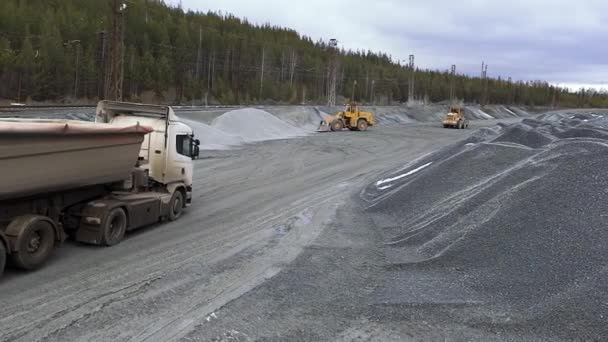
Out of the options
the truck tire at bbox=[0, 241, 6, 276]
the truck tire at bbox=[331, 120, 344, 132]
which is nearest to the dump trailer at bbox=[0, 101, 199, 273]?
the truck tire at bbox=[0, 241, 6, 276]

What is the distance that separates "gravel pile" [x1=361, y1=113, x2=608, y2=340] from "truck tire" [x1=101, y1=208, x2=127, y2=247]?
15.7ft

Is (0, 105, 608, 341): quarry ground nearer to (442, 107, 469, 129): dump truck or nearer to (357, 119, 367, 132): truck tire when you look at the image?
(357, 119, 367, 132): truck tire

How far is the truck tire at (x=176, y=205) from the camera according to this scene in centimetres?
1104

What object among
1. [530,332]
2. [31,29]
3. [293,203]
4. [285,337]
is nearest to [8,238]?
[285,337]

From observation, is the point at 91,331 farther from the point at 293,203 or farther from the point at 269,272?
the point at 293,203

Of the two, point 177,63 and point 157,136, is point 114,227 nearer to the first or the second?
point 157,136

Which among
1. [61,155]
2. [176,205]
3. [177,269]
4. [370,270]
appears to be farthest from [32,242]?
[370,270]

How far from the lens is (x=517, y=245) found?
286 inches

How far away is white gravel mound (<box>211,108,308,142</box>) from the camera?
33.0 m

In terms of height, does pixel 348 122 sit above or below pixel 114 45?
below

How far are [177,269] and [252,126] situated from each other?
28.0 meters

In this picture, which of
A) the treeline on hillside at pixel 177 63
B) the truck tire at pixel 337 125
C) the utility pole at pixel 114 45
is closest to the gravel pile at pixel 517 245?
the utility pole at pixel 114 45

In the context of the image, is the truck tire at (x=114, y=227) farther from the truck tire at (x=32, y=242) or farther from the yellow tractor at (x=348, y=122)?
the yellow tractor at (x=348, y=122)

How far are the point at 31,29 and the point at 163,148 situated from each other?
61.4 m
